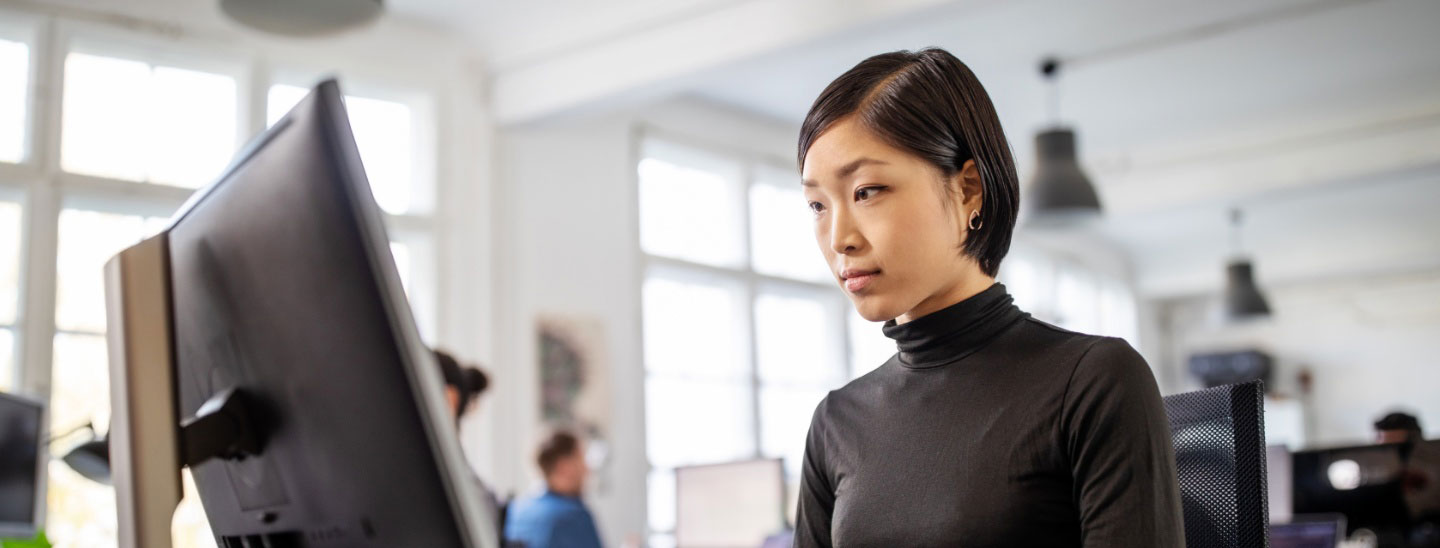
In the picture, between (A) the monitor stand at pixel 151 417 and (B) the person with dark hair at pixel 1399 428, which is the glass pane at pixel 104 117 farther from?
(B) the person with dark hair at pixel 1399 428

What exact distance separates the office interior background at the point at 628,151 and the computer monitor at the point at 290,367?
3108mm

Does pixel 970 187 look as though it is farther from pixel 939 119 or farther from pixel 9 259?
pixel 9 259

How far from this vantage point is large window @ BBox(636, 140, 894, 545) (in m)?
6.89

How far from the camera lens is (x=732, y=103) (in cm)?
738

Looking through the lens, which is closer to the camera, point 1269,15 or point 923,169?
point 923,169

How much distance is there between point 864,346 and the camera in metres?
8.44

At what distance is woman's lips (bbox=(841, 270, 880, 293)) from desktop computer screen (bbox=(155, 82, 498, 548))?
362 millimetres

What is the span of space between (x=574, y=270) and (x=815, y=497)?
5.19 metres

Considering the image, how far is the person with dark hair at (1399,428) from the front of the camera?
12.1 feet

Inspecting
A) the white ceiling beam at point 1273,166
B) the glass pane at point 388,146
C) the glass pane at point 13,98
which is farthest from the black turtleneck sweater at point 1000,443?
the white ceiling beam at point 1273,166

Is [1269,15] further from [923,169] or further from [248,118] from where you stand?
[923,169]

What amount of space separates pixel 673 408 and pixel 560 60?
218 centimetres

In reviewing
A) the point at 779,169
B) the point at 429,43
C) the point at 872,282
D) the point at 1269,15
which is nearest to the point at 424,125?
the point at 429,43

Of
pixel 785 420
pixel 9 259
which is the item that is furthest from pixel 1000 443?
pixel 785 420
